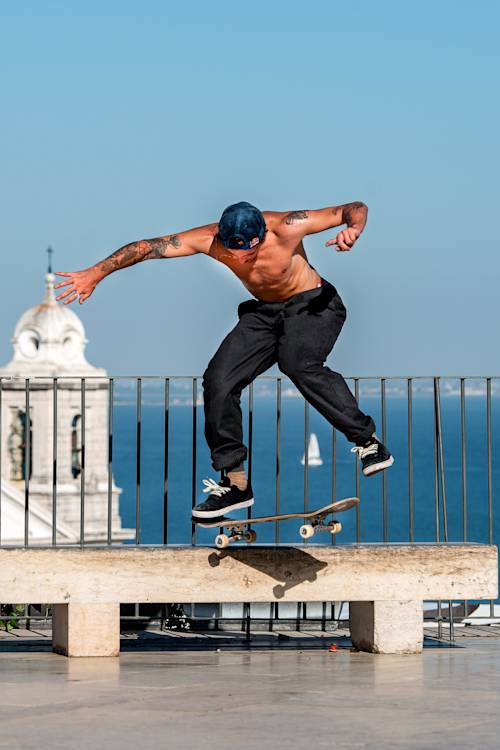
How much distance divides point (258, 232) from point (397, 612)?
2224 millimetres

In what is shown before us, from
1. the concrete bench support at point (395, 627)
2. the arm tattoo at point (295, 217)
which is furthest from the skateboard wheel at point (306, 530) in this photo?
the arm tattoo at point (295, 217)

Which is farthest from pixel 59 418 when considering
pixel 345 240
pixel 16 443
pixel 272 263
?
pixel 345 240

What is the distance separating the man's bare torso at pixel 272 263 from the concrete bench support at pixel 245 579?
139cm

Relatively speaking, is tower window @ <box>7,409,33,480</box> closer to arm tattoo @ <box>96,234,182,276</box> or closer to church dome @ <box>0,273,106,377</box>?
church dome @ <box>0,273,106,377</box>

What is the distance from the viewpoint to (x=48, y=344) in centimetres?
Answer: 8412

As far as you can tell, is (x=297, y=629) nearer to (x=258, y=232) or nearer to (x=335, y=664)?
(x=335, y=664)

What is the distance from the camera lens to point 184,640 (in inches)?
373

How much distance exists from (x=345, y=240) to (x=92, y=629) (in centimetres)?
256

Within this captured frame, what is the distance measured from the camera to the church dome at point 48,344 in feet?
272

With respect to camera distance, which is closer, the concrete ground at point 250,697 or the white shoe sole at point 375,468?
the concrete ground at point 250,697

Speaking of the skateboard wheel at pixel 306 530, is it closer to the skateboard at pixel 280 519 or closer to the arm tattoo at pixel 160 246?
the skateboard at pixel 280 519

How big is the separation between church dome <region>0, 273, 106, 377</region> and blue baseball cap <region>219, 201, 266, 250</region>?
74.3 meters

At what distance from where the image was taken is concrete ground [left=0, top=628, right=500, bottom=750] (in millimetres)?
5961

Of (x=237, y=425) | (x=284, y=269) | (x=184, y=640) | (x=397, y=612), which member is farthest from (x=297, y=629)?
(x=284, y=269)
